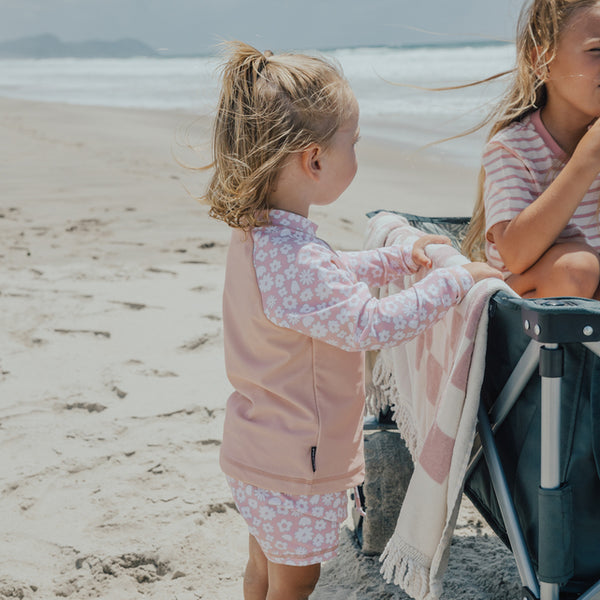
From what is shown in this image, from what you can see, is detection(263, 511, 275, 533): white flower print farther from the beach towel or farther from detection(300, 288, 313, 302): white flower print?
detection(300, 288, 313, 302): white flower print

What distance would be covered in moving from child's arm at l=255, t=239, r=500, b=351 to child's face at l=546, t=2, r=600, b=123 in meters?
0.79

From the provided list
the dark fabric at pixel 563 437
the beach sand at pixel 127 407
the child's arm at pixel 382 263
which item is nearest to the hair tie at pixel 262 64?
the beach sand at pixel 127 407

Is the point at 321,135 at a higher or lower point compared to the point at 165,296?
higher

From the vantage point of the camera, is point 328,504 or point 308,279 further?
point 328,504

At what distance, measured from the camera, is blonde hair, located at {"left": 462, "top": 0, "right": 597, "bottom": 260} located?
1930 millimetres

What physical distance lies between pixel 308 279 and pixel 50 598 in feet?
3.92

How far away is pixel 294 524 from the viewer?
1.52m

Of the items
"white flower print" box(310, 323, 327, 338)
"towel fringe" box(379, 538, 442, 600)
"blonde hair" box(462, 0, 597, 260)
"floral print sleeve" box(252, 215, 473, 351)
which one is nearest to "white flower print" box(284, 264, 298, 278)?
"floral print sleeve" box(252, 215, 473, 351)

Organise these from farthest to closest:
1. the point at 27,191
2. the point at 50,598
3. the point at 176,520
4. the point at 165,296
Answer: the point at 27,191, the point at 165,296, the point at 176,520, the point at 50,598

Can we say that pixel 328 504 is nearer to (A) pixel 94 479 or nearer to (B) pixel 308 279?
(B) pixel 308 279

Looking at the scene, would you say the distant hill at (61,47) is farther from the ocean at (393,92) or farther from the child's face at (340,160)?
the child's face at (340,160)

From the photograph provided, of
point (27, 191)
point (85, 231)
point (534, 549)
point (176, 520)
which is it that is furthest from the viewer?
point (27, 191)

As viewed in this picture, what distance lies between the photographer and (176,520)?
2256 millimetres

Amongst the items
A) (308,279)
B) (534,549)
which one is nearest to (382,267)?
(308,279)
